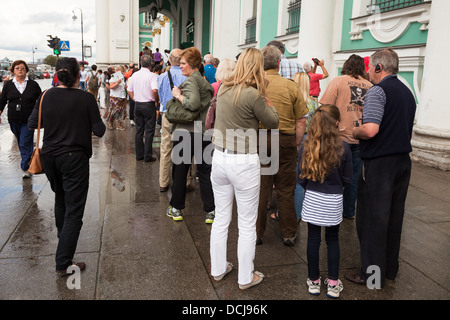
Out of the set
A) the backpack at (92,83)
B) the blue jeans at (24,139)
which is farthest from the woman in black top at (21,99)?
the backpack at (92,83)

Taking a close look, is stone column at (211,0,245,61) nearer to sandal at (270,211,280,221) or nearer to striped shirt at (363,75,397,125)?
sandal at (270,211,280,221)

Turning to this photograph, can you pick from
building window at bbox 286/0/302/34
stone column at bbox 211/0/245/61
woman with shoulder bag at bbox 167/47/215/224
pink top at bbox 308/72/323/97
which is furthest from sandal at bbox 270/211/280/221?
stone column at bbox 211/0/245/61

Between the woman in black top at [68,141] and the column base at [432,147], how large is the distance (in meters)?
6.27

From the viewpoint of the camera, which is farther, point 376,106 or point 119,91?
point 119,91

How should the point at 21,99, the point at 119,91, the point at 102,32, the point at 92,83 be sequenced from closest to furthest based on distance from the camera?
the point at 21,99 → the point at 119,91 → the point at 92,83 → the point at 102,32

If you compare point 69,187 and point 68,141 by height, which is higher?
point 68,141

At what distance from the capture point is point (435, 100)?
7371 millimetres

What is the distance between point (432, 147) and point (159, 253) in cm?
579

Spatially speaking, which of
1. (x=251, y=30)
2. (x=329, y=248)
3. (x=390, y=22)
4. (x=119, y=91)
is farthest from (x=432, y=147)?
(x=251, y=30)

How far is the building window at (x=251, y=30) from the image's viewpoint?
16888mm

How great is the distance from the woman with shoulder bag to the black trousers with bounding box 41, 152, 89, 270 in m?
1.36

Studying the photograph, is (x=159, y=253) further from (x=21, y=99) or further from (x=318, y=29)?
(x=318, y=29)
